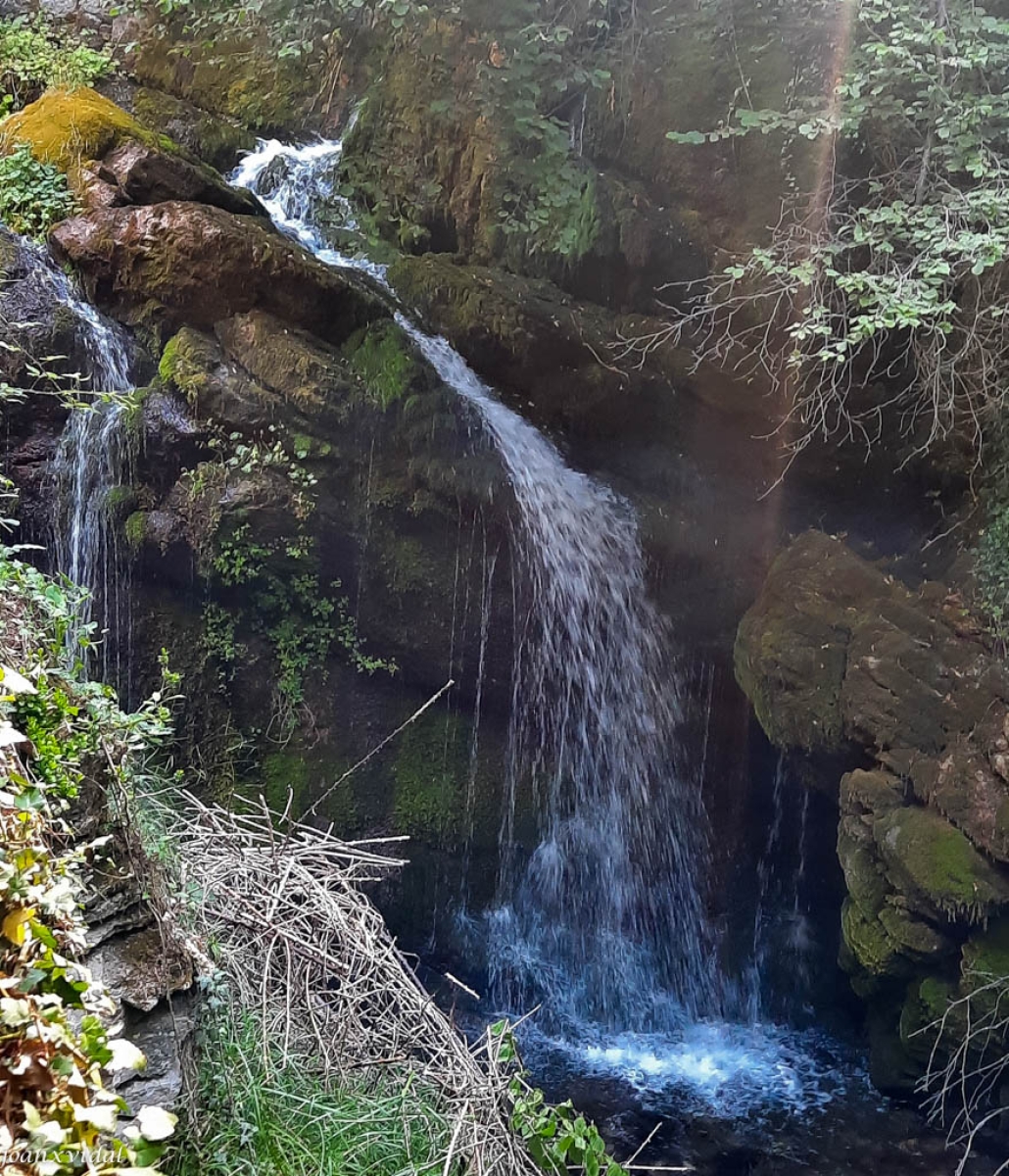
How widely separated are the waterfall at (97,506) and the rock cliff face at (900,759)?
4.23 m

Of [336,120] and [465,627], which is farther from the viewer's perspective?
[336,120]

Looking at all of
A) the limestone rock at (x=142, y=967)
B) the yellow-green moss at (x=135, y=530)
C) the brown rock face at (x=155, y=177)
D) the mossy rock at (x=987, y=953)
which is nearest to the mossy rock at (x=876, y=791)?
the mossy rock at (x=987, y=953)

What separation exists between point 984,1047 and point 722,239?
5.47 metres

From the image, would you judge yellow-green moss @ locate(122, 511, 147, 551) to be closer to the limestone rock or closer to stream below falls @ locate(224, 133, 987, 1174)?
stream below falls @ locate(224, 133, 987, 1174)

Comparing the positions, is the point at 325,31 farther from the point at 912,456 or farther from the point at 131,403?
the point at 912,456

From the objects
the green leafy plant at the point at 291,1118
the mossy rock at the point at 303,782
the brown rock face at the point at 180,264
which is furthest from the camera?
the mossy rock at the point at 303,782

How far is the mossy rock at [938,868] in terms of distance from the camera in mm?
5246

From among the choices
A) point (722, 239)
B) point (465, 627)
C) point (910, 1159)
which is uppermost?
point (722, 239)

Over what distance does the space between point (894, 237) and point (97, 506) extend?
5110 mm

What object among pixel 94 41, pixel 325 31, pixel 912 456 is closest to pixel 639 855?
pixel 912 456

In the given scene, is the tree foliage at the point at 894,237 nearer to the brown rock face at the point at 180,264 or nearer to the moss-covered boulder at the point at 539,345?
the moss-covered boulder at the point at 539,345

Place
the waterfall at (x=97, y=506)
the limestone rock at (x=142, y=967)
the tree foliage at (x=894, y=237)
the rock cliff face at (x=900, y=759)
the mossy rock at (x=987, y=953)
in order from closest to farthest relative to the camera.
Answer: the limestone rock at (x=142, y=967) < the tree foliage at (x=894, y=237) < the mossy rock at (x=987, y=953) < the rock cliff face at (x=900, y=759) < the waterfall at (x=97, y=506)

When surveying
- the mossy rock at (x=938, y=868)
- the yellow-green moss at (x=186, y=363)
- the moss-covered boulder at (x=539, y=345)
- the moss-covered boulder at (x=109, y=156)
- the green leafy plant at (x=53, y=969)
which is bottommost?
the mossy rock at (x=938, y=868)

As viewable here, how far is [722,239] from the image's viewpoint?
7.11m
